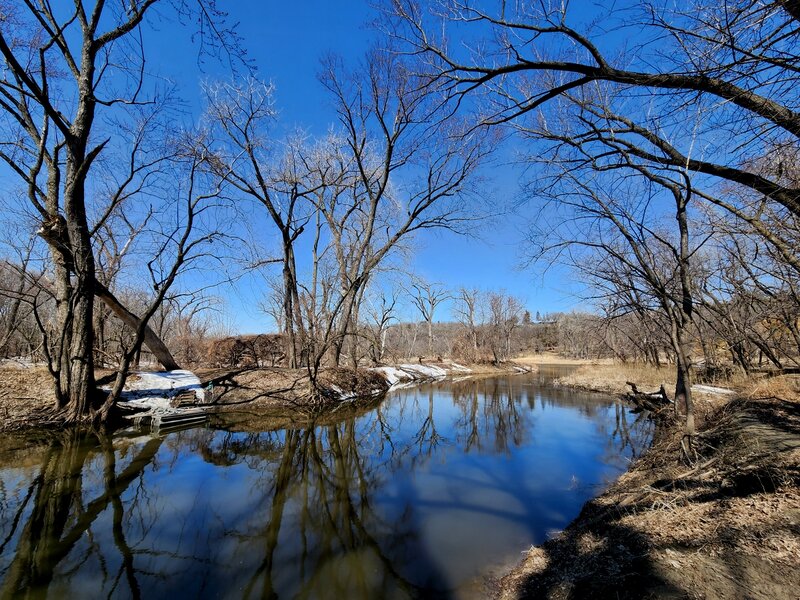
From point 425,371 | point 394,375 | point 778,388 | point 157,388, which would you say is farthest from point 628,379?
point 157,388

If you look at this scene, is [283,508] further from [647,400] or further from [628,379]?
[628,379]

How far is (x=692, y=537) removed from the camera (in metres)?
3.10

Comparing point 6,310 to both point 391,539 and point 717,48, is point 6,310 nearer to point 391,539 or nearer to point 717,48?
point 391,539

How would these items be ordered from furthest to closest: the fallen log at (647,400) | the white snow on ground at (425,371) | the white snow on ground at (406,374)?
1. the white snow on ground at (425,371)
2. the white snow on ground at (406,374)
3. the fallen log at (647,400)

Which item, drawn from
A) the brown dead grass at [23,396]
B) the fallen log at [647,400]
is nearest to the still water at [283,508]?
the brown dead grass at [23,396]

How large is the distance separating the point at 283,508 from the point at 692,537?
4.59 metres

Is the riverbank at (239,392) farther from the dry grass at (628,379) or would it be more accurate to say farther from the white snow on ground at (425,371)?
the dry grass at (628,379)

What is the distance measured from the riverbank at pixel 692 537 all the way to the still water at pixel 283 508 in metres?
0.62

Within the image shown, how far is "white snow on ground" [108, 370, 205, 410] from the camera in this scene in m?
9.98

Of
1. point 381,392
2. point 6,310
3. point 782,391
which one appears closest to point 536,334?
point 381,392

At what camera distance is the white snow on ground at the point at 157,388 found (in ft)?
32.7

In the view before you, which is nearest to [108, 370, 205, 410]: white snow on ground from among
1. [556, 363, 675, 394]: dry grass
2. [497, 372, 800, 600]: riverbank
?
[497, 372, 800, 600]: riverbank

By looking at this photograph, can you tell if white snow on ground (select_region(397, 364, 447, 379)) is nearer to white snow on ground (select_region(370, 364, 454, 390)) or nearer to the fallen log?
white snow on ground (select_region(370, 364, 454, 390))

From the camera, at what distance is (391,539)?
A: 4.20 meters
